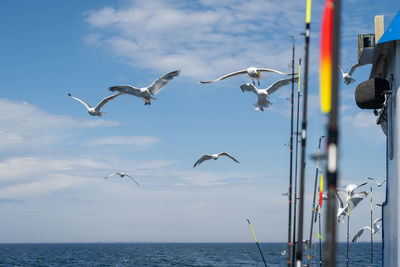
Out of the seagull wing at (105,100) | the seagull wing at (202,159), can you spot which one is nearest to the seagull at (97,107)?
the seagull wing at (105,100)

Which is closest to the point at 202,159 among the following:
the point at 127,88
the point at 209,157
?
the point at 209,157

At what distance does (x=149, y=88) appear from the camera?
21531 millimetres

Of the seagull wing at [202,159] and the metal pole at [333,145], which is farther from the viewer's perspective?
the seagull wing at [202,159]

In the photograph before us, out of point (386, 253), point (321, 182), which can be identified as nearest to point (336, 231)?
point (386, 253)

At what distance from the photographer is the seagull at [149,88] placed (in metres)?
20.8

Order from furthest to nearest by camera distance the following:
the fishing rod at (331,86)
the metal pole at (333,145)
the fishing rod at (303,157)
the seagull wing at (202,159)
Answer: the seagull wing at (202,159)
the fishing rod at (303,157)
the fishing rod at (331,86)
the metal pole at (333,145)

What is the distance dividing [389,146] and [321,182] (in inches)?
184

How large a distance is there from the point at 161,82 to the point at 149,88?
617 millimetres

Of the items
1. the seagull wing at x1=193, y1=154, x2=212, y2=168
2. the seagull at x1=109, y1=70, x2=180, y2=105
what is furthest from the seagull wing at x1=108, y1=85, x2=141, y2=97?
the seagull wing at x1=193, y1=154, x2=212, y2=168

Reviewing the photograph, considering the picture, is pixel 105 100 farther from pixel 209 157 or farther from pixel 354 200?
pixel 354 200

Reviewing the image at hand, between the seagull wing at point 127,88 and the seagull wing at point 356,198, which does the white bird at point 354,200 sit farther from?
the seagull wing at point 127,88

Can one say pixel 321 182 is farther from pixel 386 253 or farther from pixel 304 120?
pixel 304 120

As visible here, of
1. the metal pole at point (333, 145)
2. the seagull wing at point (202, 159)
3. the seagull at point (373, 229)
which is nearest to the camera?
the metal pole at point (333, 145)

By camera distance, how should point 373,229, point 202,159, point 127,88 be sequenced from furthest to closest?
point 373,229, point 202,159, point 127,88
